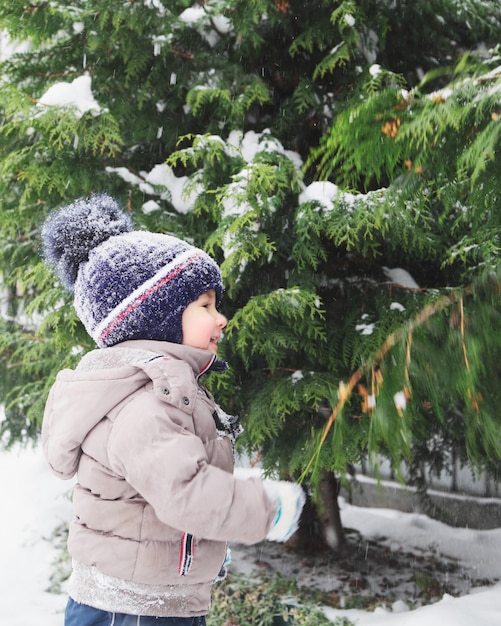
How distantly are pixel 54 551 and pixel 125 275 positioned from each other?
394 centimetres

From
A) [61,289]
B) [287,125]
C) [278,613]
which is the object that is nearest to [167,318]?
[61,289]

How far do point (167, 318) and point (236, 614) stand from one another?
2818 millimetres

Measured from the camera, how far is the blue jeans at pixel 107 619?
1.52 metres

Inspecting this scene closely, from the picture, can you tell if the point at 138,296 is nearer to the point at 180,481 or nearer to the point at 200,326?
the point at 200,326

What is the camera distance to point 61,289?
339 cm

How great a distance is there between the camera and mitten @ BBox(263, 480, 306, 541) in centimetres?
145

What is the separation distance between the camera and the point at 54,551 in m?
4.71

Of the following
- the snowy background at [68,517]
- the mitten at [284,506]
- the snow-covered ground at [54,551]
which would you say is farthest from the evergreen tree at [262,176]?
the mitten at [284,506]

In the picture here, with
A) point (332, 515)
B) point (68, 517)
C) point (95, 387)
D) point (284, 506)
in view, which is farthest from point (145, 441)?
point (68, 517)

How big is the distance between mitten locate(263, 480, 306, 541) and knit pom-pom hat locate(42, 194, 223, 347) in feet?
1.73

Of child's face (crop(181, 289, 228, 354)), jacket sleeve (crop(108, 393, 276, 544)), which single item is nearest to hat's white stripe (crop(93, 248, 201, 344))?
child's face (crop(181, 289, 228, 354))

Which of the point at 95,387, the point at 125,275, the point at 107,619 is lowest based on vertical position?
the point at 107,619

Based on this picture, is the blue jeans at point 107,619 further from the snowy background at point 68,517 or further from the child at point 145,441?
the snowy background at point 68,517

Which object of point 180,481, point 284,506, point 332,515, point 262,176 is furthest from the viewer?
point 332,515
